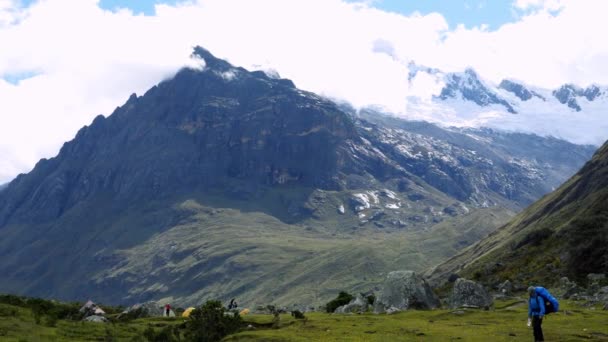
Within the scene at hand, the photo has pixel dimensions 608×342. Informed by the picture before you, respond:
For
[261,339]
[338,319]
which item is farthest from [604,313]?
[261,339]

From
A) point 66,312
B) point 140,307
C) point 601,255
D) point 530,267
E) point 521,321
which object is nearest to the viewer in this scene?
point 521,321

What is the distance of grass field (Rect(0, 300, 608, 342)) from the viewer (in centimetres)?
4788

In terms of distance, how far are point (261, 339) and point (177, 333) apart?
38.0 feet

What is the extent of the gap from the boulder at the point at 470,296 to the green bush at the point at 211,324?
81.3 ft

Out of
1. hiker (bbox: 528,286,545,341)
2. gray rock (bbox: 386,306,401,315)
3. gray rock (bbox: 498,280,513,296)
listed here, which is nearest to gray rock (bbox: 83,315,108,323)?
gray rock (bbox: 386,306,401,315)

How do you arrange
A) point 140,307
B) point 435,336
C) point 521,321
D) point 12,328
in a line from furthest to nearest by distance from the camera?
point 140,307 < point 521,321 < point 12,328 < point 435,336

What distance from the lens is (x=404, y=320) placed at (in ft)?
195

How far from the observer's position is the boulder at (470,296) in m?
68.9

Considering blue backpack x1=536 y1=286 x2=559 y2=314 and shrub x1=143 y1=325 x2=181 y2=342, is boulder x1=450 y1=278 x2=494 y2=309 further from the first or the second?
shrub x1=143 y1=325 x2=181 y2=342

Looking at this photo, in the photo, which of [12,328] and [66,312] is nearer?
[12,328]

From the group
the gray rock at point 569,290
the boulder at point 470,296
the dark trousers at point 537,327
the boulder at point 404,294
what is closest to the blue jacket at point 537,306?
the dark trousers at point 537,327

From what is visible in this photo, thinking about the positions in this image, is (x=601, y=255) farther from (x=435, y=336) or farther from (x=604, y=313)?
(x=435, y=336)

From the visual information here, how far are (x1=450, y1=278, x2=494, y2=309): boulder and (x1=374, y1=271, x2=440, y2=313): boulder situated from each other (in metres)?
4.08

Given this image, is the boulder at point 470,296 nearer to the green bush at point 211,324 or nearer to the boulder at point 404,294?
the boulder at point 404,294
